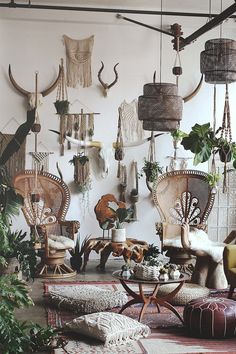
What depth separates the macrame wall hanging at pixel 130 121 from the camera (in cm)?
939

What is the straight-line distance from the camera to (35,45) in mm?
9188

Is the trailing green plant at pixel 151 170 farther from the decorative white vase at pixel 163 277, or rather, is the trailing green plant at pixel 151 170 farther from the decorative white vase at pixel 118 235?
the decorative white vase at pixel 163 277

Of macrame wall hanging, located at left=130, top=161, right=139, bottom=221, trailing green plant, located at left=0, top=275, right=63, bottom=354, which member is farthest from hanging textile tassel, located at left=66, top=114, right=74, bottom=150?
trailing green plant, located at left=0, top=275, right=63, bottom=354

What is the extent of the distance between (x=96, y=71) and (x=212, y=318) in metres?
4.93

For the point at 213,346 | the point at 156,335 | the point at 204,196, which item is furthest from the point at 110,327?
the point at 204,196

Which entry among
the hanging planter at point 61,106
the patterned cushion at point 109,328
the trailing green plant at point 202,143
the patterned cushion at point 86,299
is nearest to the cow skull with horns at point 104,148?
the hanging planter at point 61,106

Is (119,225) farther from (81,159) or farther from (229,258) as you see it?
(229,258)

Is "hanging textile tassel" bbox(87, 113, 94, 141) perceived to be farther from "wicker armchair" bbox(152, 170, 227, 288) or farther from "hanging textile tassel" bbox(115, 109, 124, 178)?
"wicker armchair" bbox(152, 170, 227, 288)

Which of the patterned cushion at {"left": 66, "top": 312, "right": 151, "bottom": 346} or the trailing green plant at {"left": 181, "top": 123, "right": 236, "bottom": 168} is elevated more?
the trailing green plant at {"left": 181, "top": 123, "right": 236, "bottom": 168}

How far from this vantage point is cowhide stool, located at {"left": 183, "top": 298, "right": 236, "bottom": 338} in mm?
5379

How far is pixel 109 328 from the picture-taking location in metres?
5.23

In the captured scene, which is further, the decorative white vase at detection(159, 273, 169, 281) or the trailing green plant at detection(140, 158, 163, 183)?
the trailing green plant at detection(140, 158, 163, 183)

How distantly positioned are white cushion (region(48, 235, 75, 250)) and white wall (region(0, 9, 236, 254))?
1182mm

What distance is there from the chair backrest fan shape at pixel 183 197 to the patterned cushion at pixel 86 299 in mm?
2593
